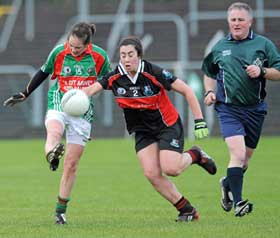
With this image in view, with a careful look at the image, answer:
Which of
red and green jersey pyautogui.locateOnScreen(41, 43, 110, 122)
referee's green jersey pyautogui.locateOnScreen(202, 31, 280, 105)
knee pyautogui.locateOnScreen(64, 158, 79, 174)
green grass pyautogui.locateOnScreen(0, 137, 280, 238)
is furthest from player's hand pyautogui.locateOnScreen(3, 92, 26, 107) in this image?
referee's green jersey pyautogui.locateOnScreen(202, 31, 280, 105)

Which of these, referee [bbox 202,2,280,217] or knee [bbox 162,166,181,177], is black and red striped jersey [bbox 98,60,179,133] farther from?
referee [bbox 202,2,280,217]

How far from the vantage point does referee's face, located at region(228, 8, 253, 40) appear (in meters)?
10.8

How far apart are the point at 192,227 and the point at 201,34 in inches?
884

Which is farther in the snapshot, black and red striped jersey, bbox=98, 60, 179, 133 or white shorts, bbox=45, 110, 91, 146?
white shorts, bbox=45, 110, 91, 146

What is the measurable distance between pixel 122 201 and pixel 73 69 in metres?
2.81

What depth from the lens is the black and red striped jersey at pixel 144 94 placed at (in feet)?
33.7

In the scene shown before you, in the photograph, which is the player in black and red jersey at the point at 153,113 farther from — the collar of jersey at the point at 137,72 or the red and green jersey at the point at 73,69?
the red and green jersey at the point at 73,69

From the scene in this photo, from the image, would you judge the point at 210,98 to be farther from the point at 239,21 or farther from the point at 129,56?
the point at 129,56

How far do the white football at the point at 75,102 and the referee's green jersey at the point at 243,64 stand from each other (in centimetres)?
165

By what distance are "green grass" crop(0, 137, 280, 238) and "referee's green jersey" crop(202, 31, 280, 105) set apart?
4.14ft

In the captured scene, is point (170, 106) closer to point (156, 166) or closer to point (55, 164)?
point (156, 166)

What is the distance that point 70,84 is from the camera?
35.4 feet

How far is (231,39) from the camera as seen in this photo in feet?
36.4

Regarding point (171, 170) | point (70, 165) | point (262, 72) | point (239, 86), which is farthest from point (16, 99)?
point (262, 72)
